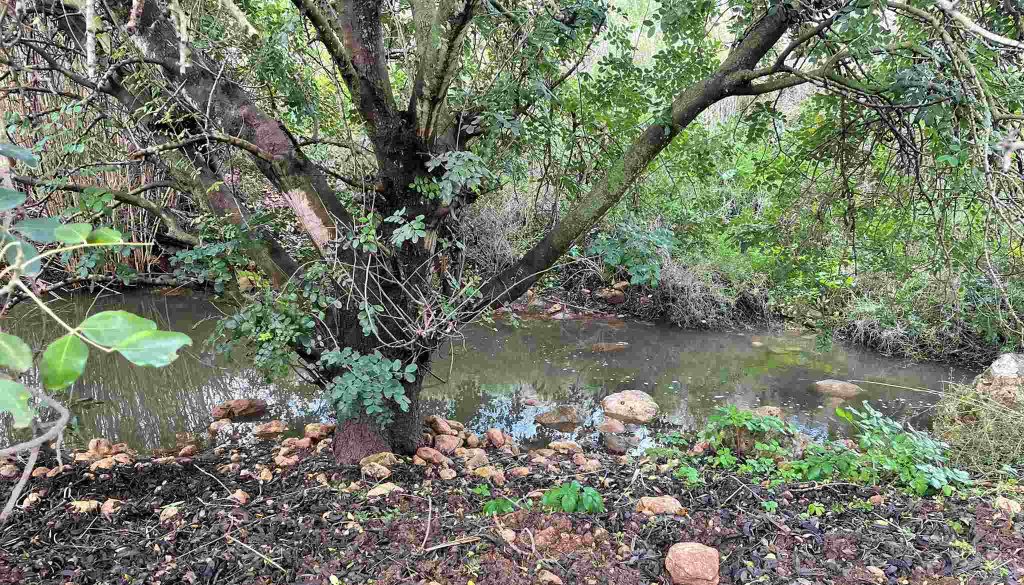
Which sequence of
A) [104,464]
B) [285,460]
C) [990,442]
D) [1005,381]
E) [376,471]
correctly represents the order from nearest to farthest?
[376,471] < [104,464] < [285,460] < [990,442] < [1005,381]

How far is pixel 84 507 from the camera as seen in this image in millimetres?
2371

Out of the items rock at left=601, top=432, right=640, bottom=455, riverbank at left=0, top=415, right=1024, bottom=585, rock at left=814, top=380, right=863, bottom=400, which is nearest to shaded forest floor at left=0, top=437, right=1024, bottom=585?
riverbank at left=0, top=415, right=1024, bottom=585

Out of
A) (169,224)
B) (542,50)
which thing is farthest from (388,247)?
(542,50)

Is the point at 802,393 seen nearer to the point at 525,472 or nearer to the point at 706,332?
the point at 706,332

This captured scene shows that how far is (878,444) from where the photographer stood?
292 cm

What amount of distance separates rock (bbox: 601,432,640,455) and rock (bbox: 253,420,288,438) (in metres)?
2.33

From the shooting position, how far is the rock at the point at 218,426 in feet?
14.3

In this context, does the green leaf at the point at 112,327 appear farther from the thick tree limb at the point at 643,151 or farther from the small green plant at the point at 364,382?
the thick tree limb at the point at 643,151

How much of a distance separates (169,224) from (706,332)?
6350 mm

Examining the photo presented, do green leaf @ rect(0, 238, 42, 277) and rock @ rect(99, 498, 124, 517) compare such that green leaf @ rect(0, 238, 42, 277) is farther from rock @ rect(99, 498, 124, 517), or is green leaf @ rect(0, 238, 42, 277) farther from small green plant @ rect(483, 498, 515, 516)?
rock @ rect(99, 498, 124, 517)

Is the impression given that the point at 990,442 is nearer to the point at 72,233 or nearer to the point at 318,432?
the point at 318,432

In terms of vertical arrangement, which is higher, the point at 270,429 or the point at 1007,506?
the point at 1007,506

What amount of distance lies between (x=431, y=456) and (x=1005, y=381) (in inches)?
168

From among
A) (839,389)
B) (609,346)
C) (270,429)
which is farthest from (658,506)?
(609,346)
